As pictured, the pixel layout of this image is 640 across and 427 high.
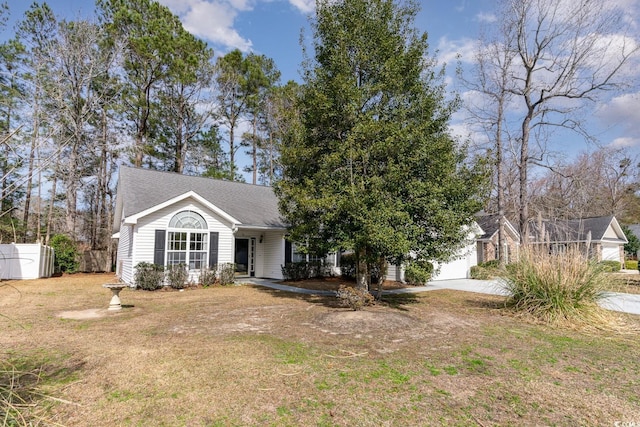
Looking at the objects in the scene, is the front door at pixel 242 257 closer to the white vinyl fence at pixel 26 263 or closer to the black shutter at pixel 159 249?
the black shutter at pixel 159 249

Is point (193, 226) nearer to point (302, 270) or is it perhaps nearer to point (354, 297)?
point (302, 270)

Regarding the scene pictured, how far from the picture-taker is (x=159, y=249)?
13.2 meters

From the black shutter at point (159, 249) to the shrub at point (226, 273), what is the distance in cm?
227

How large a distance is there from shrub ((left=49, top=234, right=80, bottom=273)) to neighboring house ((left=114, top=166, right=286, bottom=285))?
2.57 m

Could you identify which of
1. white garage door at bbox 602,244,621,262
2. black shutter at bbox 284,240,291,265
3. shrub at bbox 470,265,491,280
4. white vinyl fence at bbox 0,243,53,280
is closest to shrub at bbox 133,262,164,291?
black shutter at bbox 284,240,291,265

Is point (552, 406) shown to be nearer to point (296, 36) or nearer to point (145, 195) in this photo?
point (296, 36)

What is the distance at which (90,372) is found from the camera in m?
4.54

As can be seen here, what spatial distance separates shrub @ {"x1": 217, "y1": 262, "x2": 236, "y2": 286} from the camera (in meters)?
14.1

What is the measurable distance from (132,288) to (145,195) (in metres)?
3.99

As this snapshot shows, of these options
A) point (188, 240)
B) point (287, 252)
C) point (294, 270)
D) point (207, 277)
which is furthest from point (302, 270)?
point (188, 240)

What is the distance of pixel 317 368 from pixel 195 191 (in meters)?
13.9

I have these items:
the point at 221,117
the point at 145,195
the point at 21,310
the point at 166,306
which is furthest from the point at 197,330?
the point at 221,117

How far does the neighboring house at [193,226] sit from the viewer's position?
13148mm

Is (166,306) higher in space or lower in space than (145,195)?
lower
